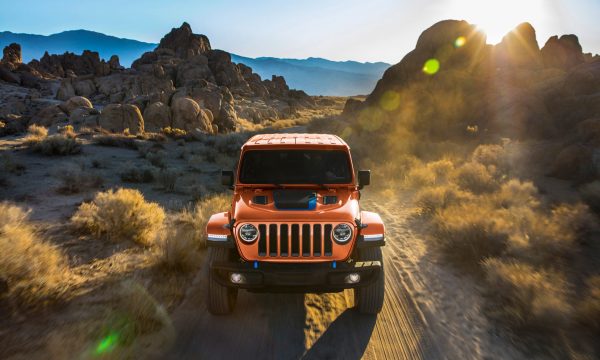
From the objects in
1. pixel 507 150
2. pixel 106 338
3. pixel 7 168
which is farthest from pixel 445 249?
pixel 7 168

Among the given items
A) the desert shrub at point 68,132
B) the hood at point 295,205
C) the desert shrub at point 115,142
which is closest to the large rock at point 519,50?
the desert shrub at point 115,142

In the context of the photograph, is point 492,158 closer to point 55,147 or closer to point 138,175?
point 138,175

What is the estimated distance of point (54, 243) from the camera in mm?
6473

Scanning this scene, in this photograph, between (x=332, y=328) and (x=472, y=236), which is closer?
(x=332, y=328)

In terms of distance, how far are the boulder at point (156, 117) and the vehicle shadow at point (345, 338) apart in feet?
97.3

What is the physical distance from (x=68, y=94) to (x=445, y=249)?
73.6 m

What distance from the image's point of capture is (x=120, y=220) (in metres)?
7.02

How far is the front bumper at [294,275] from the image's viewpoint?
145 inches

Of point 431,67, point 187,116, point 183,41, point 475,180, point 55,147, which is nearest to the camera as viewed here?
point 475,180

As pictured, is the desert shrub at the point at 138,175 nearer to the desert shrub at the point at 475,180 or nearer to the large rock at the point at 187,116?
the desert shrub at the point at 475,180

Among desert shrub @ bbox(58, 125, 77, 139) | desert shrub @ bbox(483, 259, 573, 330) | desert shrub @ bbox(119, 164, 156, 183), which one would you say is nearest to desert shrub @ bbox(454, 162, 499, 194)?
desert shrub @ bbox(483, 259, 573, 330)

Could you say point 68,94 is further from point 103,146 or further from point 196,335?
point 196,335

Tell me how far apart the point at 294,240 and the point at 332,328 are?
1.23 meters

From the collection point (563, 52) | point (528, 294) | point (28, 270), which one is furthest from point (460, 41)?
point (28, 270)
